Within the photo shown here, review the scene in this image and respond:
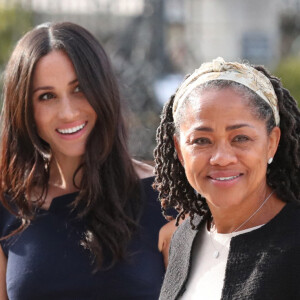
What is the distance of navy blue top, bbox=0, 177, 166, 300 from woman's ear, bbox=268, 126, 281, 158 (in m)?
1.19

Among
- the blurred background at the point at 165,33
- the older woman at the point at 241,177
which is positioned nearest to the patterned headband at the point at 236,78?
the older woman at the point at 241,177

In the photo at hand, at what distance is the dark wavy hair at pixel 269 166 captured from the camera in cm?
243

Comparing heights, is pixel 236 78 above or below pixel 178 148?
above

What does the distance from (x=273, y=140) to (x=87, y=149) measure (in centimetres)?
135

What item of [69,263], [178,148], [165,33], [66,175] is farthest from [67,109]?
[165,33]

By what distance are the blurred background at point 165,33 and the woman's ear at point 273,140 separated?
11.2ft

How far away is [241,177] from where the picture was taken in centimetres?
241

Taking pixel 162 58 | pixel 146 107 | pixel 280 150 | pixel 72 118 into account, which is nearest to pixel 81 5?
pixel 162 58

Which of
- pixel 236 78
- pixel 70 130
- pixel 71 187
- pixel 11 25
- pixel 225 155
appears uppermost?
pixel 236 78

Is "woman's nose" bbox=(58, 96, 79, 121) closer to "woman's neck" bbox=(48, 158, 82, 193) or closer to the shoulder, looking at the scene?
"woman's neck" bbox=(48, 158, 82, 193)

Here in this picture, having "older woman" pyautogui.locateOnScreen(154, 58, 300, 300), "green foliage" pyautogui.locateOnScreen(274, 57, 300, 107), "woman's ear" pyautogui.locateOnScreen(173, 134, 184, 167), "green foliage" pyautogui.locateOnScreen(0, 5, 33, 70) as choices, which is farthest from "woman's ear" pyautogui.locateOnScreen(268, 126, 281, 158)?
"green foliage" pyautogui.locateOnScreen(0, 5, 33, 70)

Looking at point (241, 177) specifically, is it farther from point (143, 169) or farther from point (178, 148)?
point (143, 169)

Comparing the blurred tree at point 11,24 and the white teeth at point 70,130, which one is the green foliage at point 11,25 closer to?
the blurred tree at point 11,24

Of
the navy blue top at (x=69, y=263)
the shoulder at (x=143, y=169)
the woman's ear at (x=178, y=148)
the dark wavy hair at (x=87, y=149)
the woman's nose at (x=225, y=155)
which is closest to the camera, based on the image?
the woman's nose at (x=225, y=155)
